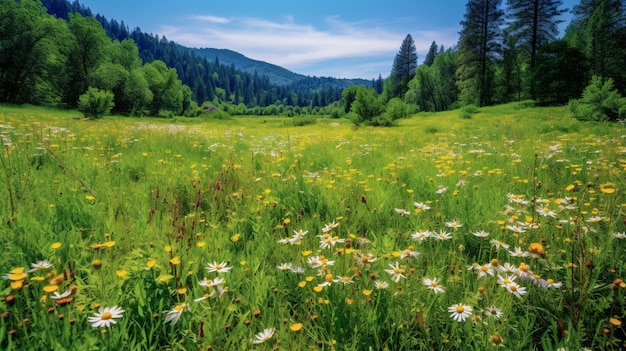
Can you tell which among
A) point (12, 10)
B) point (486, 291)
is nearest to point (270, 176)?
point (486, 291)

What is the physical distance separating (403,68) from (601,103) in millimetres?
63564

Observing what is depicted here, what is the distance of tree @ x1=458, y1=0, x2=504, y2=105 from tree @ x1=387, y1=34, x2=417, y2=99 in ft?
89.6

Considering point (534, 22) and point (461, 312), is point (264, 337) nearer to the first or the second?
point (461, 312)

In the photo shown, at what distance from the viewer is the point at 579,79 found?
28109 mm

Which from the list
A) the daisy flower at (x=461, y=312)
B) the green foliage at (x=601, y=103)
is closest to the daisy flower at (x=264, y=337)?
the daisy flower at (x=461, y=312)

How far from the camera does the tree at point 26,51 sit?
3300 cm

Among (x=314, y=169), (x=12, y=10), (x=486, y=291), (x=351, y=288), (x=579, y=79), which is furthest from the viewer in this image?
(x=12, y=10)

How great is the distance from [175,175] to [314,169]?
2.23 meters

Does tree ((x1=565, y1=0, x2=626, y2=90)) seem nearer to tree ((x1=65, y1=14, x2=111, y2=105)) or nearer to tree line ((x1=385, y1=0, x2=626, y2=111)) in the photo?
tree line ((x1=385, y1=0, x2=626, y2=111))

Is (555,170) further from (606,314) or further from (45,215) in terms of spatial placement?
(45,215)

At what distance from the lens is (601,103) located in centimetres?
1195

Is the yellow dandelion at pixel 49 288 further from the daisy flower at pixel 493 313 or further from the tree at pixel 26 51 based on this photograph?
the tree at pixel 26 51

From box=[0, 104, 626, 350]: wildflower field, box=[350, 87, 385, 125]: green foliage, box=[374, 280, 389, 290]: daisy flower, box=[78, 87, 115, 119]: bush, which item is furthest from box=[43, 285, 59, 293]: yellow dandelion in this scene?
box=[78, 87, 115, 119]: bush

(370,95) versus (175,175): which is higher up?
(370,95)
